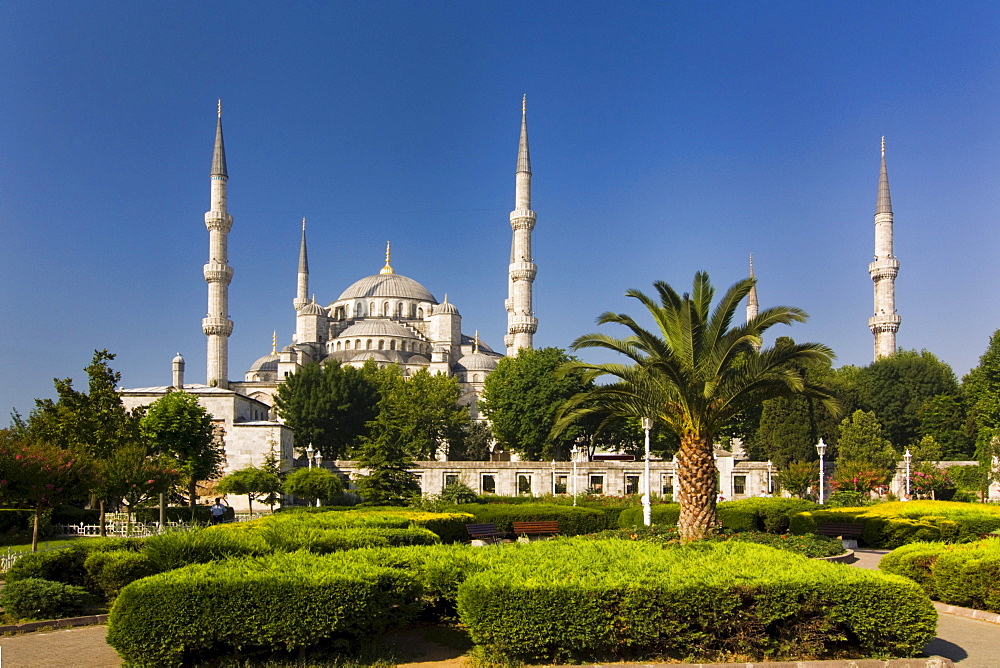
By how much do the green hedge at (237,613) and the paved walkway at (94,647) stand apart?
116 cm

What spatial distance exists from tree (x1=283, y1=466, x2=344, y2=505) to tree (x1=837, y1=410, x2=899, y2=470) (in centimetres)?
2397

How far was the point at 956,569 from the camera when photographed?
1122 cm

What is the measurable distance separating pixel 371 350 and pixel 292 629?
67546 millimetres

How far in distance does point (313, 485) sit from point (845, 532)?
19.2 metres

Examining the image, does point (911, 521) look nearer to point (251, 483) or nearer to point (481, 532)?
point (481, 532)

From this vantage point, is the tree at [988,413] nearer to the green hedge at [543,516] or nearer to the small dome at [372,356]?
the green hedge at [543,516]

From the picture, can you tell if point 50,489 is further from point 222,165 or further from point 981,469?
point 222,165

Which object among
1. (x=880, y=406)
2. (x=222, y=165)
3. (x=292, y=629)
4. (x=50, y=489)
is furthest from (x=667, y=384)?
(x=222, y=165)

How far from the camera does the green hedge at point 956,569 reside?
10.7 m

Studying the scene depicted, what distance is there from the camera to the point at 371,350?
7419 cm

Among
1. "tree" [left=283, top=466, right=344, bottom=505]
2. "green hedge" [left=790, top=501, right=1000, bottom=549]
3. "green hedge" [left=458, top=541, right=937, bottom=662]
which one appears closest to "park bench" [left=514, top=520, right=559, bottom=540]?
"green hedge" [left=790, top=501, right=1000, bottom=549]

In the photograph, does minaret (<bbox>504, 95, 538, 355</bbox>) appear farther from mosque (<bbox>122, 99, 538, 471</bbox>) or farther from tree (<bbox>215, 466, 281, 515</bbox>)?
tree (<bbox>215, 466, 281, 515</bbox>)

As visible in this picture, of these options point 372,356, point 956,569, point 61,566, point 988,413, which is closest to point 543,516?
point 956,569

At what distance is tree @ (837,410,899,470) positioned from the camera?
40.9m
